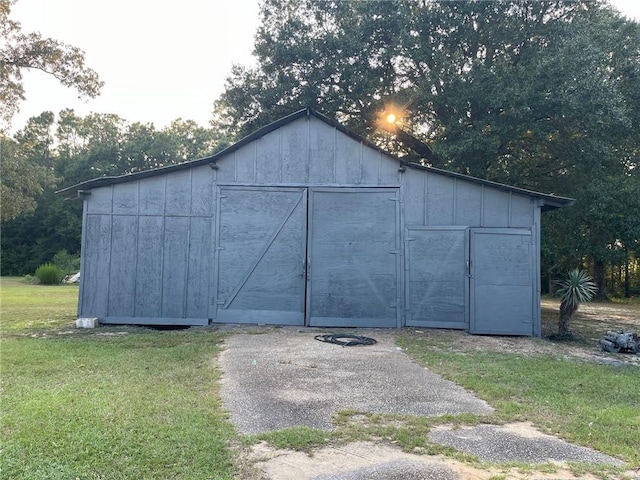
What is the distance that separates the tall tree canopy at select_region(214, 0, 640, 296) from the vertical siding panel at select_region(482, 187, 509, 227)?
3304 mm

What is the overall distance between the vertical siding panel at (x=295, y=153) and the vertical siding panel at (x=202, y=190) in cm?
145

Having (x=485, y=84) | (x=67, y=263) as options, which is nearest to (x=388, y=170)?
(x=485, y=84)

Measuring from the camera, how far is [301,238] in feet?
30.1

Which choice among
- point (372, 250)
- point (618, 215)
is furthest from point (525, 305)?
point (618, 215)

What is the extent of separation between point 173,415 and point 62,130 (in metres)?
48.2

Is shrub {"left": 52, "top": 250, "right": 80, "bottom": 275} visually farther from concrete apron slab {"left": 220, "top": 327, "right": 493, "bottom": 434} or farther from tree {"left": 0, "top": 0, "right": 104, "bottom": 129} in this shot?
concrete apron slab {"left": 220, "top": 327, "right": 493, "bottom": 434}

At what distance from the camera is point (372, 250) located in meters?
9.12

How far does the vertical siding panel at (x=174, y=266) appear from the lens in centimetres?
900

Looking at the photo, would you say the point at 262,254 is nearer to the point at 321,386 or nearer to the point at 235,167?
the point at 235,167

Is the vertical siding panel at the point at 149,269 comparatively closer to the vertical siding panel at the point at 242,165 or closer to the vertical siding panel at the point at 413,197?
the vertical siding panel at the point at 242,165

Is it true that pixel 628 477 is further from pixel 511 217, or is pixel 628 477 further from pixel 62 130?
pixel 62 130

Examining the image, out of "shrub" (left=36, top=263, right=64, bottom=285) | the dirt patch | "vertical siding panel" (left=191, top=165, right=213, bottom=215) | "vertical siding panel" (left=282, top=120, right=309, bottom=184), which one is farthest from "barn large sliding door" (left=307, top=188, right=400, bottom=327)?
"shrub" (left=36, top=263, right=64, bottom=285)

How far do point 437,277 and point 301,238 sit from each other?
270 cm

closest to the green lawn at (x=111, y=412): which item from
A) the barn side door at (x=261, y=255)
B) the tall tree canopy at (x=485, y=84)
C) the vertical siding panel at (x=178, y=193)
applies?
the barn side door at (x=261, y=255)
